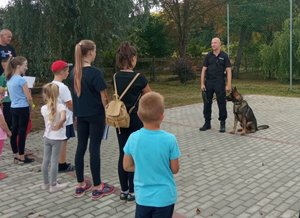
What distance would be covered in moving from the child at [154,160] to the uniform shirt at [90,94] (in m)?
1.61

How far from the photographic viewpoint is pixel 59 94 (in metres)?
5.04

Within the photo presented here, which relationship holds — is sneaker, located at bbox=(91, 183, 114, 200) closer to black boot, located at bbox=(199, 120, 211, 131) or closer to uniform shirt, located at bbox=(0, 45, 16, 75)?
uniform shirt, located at bbox=(0, 45, 16, 75)

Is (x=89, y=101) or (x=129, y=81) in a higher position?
(x=129, y=81)

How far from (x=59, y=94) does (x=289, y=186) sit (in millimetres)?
3237

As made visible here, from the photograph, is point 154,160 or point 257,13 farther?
point 257,13

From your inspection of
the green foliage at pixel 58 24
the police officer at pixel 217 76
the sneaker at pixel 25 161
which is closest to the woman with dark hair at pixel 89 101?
the sneaker at pixel 25 161

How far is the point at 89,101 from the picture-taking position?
4.29m

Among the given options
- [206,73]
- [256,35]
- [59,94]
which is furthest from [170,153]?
[256,35]

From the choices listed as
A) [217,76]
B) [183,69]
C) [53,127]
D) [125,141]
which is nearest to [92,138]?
[125,141]

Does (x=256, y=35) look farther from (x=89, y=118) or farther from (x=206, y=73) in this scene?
(x=89, y=118)

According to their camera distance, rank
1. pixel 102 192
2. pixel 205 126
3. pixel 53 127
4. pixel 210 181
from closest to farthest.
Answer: pixel 102 192 → pixel 53 127 → pixel 210 181 → pixel 205 126

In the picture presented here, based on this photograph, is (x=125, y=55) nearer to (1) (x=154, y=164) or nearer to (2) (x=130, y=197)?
(2) (x=130, y=197)

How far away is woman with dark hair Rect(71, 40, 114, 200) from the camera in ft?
13.8

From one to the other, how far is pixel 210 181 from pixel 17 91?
310cm
